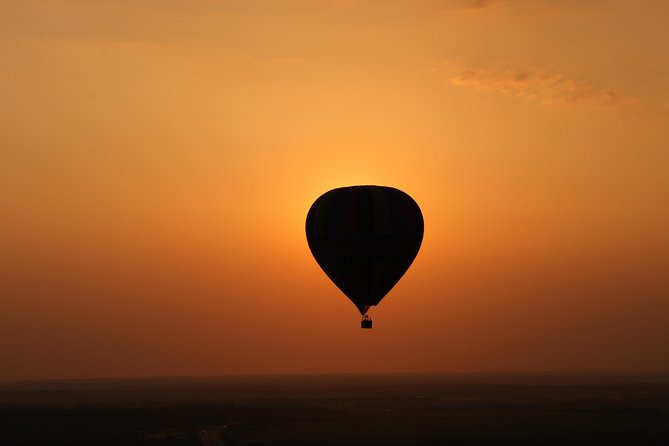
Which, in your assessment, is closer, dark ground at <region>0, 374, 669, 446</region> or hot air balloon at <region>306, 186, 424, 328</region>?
hot air balloon at <region>306, 186, 424, 328</region>

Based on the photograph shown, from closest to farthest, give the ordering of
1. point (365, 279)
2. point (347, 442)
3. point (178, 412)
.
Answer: point (365, 279) → point (347, 442) → point (178, 412)

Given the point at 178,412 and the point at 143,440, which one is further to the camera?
the point at 178,412

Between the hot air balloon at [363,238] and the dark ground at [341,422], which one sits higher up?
the hot air balloon at [363,238]

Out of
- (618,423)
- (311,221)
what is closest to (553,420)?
(618,423)

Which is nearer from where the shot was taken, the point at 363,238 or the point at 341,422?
the point at 363,238

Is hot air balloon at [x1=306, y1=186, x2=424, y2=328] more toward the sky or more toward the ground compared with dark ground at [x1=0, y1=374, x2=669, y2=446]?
more toward the sky

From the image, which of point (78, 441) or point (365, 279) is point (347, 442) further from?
point (365, 279)

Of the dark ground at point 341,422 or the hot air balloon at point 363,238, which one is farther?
the dark ground at point 341,422

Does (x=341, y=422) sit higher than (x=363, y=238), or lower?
lower
